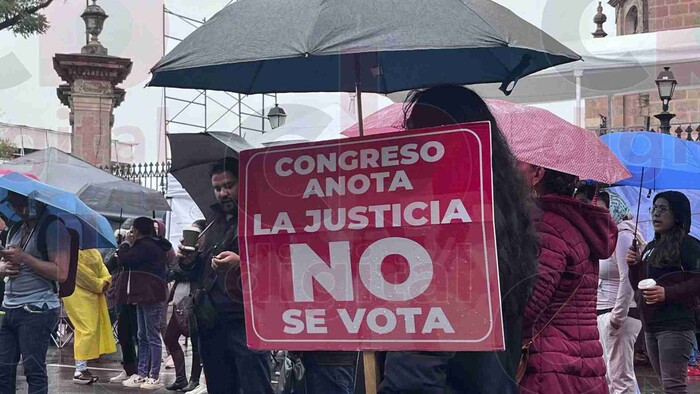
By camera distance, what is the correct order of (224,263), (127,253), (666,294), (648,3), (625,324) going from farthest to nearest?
1. (648,3)
2. (127,253)
3. (625,324)
4. (666,294)
5. (224,263)

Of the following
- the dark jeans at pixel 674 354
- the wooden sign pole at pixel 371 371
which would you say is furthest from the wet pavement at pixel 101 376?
the wooden sign pole at pixel 371 371

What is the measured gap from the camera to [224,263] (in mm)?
4555

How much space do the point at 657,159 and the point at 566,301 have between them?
480cm

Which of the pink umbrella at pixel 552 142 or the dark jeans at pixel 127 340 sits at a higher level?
the pink umbrella at pixel 552 142

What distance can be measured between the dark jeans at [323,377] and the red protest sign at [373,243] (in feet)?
2.74

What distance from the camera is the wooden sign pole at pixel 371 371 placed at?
2.95 metres

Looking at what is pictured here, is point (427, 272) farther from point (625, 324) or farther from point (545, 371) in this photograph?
point (625, 324)

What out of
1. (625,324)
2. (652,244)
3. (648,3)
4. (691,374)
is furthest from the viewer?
(648,3)

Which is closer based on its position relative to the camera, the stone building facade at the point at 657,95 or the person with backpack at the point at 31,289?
the person with backpack at the point at 31,289

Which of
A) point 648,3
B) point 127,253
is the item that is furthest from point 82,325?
point 648,3

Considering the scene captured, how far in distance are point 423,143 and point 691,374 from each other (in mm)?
8686

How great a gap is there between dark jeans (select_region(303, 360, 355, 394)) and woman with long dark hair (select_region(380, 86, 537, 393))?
1144 millimetres

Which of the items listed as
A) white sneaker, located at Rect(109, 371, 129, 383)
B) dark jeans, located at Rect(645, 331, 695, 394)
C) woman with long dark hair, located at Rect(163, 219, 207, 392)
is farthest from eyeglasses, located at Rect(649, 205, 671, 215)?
white sneaker, located at Rect(109, 371, 129, 383)

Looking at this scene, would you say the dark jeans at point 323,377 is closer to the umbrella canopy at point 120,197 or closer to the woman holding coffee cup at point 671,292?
the woman holding coffee cup at point 671,292
